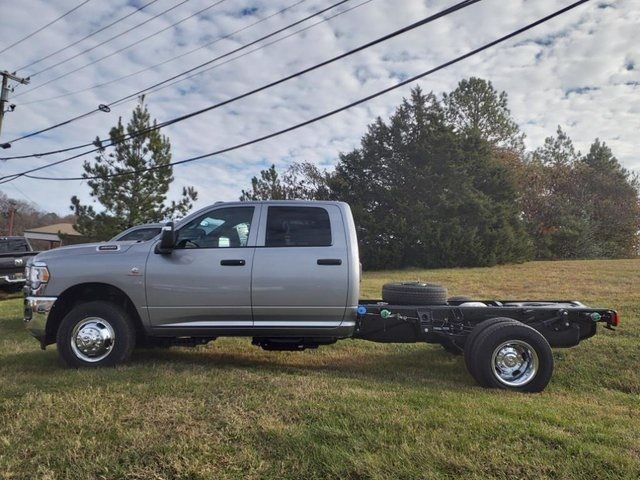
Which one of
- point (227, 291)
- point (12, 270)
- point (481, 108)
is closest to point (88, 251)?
point (227, 291)

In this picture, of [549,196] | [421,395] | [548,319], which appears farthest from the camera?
[549,196]

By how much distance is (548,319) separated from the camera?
5.72 m

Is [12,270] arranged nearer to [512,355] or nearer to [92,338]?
[92,338]

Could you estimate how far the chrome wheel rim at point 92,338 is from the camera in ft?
17.6

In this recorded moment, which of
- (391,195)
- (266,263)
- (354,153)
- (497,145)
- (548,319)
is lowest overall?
(548,319)

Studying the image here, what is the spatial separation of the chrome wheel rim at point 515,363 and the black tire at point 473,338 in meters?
0.23

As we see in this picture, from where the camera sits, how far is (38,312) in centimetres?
535

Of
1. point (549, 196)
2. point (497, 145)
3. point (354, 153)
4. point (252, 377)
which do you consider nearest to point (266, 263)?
point (252, 377)

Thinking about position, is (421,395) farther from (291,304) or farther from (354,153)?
(354,153)

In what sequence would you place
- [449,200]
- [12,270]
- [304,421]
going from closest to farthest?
[304,421], [12,270], [449,200]

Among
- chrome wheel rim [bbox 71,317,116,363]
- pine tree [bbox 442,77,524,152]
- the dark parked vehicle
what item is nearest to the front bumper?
chrome wheel rim [bbox 71,317,116,363]

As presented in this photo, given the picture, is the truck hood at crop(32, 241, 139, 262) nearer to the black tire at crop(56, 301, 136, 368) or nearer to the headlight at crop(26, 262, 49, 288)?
the headlight at crop(26, 262, 49, 288)

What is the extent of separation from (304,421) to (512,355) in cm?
260

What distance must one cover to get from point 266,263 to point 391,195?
20785 millimetres
